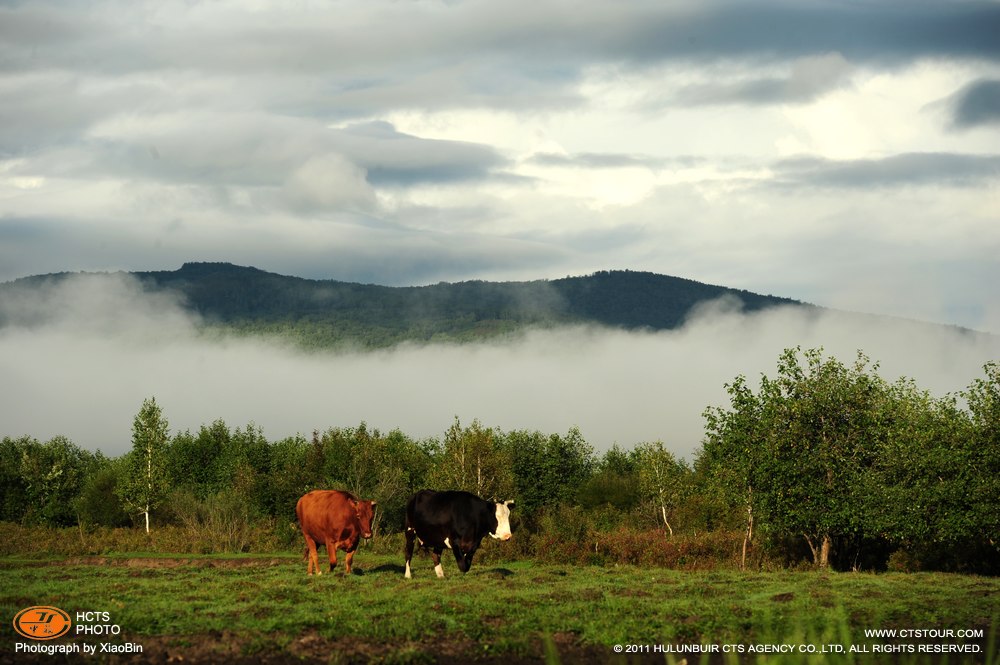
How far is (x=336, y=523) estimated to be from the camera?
3412 centimetres

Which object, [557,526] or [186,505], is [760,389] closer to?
[557,526]

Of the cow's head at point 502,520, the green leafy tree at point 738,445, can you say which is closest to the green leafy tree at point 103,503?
the green leafy tree at point 738,445

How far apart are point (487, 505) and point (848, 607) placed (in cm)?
1352

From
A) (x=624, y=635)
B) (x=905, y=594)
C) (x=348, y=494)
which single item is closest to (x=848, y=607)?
(x=905, y=594)

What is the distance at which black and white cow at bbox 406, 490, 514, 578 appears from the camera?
34.1m

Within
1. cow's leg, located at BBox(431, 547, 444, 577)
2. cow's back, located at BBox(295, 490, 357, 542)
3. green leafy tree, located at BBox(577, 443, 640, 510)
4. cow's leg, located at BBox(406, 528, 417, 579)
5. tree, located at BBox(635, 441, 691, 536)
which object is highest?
cow's back, located at BBox(295, 490, 357, 542)

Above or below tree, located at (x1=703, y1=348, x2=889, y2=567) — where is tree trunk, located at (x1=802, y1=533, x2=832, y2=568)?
below

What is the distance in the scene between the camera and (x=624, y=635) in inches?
811

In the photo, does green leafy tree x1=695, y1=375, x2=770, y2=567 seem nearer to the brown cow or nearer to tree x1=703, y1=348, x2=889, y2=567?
tree x1=703, y1=348, x2=889, y2=567

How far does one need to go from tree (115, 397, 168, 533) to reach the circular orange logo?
211 ft

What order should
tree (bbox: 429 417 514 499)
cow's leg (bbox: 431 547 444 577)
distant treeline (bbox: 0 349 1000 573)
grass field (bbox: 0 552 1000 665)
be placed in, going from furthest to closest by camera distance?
tree (bbox: 429 417 514 499) < distant treeline (bbox: 0 349 1000 573) < cow's leg (bbox: 431 547 444 577) < grass field (bbox: 0 552 1000 665)

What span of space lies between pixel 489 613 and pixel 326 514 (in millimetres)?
12540

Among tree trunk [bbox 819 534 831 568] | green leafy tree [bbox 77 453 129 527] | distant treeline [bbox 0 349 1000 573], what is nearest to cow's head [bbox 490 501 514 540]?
distant treeline [bbox 0 349 1000 573]
